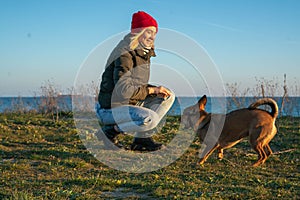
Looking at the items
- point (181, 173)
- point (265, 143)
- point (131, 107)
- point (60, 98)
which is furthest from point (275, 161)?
point (60, 98)

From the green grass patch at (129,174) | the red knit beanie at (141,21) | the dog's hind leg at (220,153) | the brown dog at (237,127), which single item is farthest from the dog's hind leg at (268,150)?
the red knit beanie at (141,21)

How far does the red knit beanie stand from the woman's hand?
107 centimetres

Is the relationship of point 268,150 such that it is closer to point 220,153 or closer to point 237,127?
point 237,127

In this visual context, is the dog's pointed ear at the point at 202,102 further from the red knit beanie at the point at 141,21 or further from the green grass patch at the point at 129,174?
the red knit beanie at the point at 141,21

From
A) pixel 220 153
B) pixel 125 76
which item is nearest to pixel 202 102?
pixel 220 153

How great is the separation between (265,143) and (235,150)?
0.94 metres

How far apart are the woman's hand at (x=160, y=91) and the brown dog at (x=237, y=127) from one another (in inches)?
24.1

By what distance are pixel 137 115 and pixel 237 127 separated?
69.3 inches

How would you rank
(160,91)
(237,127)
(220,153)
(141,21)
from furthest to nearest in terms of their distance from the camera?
(160,91) → (220,153) → (237,127) → (141,21)

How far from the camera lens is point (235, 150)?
696 centimetres

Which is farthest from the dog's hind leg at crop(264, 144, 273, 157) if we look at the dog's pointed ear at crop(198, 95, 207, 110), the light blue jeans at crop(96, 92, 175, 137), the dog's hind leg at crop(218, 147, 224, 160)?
the light blue jeans at crop(96, 92, 175, 137)

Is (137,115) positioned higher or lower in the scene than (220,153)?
higher

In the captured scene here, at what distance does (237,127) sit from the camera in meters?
6.27

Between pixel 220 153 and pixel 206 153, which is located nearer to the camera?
pixel 206 153
